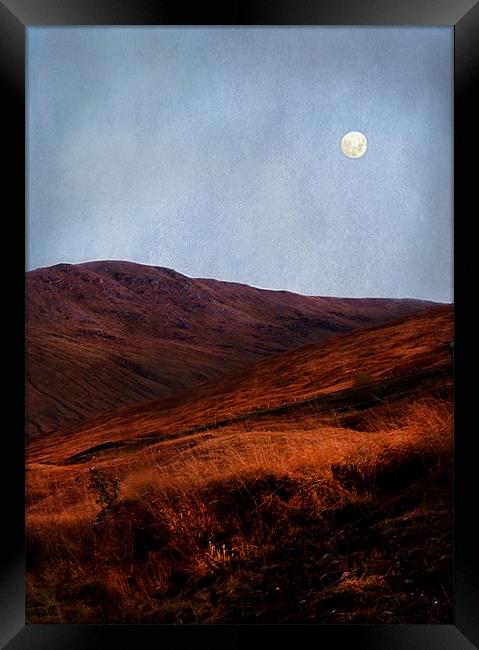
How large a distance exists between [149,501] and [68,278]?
1361 mm

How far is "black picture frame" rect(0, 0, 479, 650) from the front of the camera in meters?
2.24

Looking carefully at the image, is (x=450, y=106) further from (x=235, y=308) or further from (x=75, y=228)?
(x=75, y=228)

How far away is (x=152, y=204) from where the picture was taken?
8.59 feet

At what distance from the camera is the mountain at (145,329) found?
255 cm

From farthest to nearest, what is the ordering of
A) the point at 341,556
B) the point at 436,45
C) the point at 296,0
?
the point at 436,45 < the point at 341,556 < the point at 296,0

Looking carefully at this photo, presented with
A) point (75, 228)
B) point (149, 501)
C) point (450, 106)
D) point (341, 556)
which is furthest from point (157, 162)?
point (341, 556)

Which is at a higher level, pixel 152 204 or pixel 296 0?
pixel 296 0

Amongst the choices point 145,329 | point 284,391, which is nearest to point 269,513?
point 284,391

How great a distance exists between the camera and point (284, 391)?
2596 millimetres
